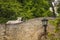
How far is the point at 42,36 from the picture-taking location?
39.5ft

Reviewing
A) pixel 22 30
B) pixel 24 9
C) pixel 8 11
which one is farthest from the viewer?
pixel 24 9

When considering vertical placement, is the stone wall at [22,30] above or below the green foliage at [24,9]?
above

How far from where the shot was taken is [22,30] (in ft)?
40.7

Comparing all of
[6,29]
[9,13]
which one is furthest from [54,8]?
[9,13]

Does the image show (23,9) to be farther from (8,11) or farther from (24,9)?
(8,11)

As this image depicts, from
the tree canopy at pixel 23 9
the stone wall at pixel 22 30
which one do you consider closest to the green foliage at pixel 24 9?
the tree canopy at pixel 23 9

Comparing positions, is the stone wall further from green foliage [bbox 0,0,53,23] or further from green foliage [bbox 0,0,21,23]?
green foliage [bbox 0,0,21,23]

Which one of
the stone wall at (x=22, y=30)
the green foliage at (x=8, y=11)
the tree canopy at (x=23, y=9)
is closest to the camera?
the stone wall at (x=22, y=30)

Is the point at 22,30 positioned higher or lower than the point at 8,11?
higher

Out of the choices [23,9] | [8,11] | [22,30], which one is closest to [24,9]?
[23,9]

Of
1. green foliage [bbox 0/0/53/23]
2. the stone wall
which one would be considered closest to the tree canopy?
green foliage [bbox 0/0/53/23]

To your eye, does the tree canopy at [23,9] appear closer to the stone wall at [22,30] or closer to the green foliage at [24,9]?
the green foliage at [24,9]

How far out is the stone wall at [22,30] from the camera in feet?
40.2

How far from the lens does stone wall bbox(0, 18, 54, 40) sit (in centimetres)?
1225
